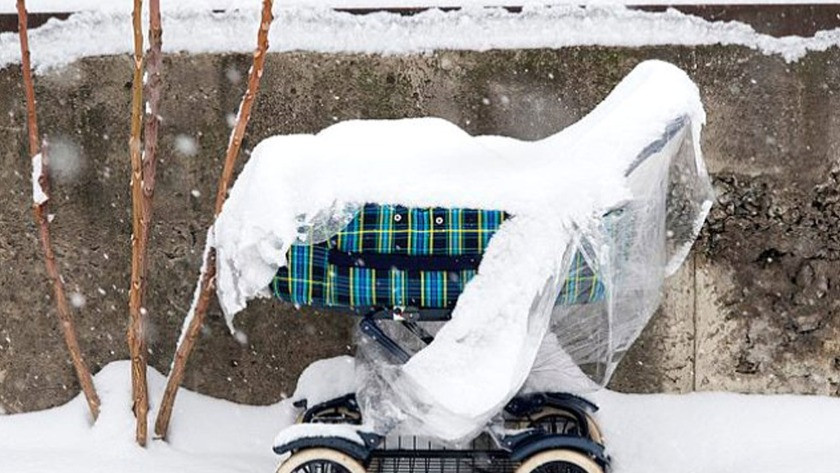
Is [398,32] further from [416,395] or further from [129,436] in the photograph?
[129,436]

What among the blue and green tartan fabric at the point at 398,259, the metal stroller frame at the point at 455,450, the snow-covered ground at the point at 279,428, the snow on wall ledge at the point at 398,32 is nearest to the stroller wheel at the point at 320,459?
the metal stroller frame at the point at 455,450

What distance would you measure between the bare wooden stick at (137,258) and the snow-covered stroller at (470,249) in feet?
1.33

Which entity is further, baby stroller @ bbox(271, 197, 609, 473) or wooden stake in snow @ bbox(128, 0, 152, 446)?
→ wooden stake in snow @ bbox(128, 0, 152, 446)

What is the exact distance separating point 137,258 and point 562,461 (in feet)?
4.92

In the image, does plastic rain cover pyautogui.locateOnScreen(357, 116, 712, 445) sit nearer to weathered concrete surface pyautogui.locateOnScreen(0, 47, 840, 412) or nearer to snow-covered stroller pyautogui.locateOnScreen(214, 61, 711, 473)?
snow-covered stroller pyautogui.locateOnScreen(214, 61, 711, 473)

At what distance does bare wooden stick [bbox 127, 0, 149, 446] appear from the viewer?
3371mm

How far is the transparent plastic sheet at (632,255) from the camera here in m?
3.07

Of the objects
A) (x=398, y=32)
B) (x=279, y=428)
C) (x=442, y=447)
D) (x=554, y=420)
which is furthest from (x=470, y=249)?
(x=279, y=428)

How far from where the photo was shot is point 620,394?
408 cm

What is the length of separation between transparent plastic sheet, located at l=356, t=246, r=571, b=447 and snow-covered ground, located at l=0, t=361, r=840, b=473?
0.68 m

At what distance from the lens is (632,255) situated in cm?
322

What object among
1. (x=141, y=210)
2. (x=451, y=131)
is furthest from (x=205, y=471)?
(x=451, y=131)

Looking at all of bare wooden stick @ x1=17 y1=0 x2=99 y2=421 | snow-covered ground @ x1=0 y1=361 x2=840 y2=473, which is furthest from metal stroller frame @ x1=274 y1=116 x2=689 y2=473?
bare wooden stick @ x1=17 y1=0 x2=99 y2=421

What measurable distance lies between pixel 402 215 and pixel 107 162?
1.47m
